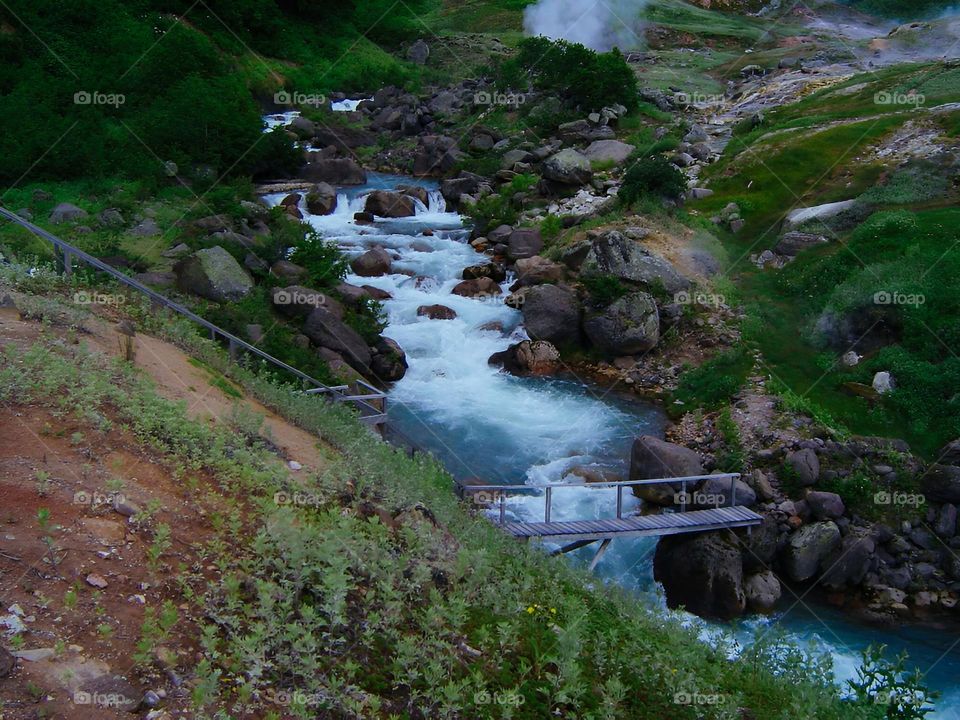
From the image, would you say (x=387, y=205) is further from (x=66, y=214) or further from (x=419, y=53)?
(x=419, y=53)

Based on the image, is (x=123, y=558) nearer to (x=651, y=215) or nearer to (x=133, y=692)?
(x=133, y=692)

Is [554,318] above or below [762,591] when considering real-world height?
above

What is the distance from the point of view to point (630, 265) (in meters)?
23.8

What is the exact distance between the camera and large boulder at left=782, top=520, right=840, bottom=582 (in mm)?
15508

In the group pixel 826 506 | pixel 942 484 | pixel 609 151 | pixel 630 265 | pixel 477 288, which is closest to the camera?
pixel 826 506

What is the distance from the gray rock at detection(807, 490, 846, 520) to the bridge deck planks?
4.26 ft

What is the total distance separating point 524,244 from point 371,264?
508cm

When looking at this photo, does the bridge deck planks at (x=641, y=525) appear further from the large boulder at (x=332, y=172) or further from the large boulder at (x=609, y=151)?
the large boulder at (x=332, y=172)

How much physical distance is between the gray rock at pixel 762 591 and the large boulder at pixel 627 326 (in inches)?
334

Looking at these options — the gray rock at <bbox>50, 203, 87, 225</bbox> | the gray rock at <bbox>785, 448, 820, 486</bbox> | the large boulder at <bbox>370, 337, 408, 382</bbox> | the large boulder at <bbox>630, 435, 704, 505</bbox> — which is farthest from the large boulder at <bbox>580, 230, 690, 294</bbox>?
the gray rock at <bbox>50, 203, 87, 225</bbox>

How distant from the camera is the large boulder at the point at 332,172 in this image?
37.3 metres

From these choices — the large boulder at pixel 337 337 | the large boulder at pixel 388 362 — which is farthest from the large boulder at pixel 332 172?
the large boulder at pixel 337 337

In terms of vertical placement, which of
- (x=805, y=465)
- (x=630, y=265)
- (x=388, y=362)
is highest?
(x=630, y=265)

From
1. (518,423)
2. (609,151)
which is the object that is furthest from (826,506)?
(609,151)
